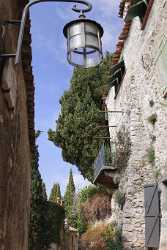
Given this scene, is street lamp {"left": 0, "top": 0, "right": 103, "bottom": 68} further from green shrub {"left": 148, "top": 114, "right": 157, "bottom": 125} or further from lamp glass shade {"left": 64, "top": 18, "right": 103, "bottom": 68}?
green shrub {"left": 148, "top": 114, "right": 157, "bottom": 125}

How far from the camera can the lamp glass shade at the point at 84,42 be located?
3928 millimetres

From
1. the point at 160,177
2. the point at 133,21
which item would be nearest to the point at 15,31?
the point at 160,177

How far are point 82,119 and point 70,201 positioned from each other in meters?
12.5

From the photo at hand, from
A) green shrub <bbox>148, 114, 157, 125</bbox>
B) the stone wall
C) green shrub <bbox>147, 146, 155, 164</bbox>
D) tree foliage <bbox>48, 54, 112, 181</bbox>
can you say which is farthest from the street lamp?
tree foliage <bbox>48, 54, 112, 181</bbox>

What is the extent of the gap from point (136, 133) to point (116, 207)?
14.0 feet

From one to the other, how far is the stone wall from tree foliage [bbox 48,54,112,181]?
Result: 570 centimetres

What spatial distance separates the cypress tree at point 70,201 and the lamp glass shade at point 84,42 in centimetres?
2300

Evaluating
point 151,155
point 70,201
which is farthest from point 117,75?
point 70,201

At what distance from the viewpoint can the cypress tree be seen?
26.7 meters

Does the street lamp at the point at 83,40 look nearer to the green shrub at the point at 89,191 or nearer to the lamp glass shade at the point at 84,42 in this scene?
the lamp glass shade at the point at 84,42

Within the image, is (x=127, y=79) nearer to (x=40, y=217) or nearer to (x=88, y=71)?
(x=40, y=217)

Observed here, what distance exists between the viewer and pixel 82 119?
22.1 meters

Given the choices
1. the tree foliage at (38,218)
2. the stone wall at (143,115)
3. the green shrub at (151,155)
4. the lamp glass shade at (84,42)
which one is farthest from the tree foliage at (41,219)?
the lamp glass shade at (84,42)

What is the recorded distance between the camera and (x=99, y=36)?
4.02 metres
